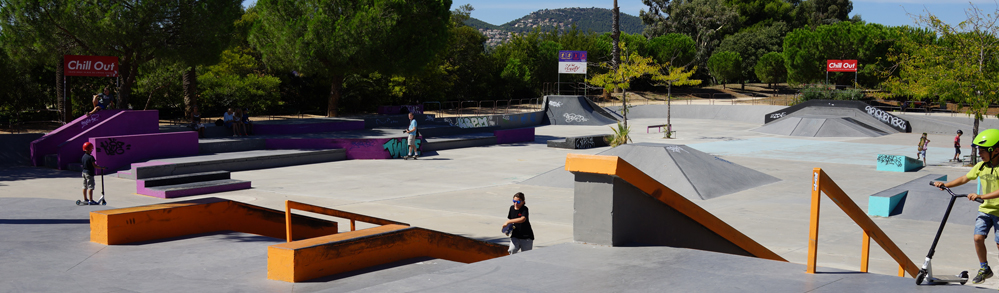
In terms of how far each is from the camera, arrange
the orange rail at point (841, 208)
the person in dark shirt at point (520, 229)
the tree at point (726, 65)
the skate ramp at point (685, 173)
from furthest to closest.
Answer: the tree at point (726, 65) → the skate ramp at point (685, 173) → the person in dark shirt at point (520, 229) → the orange rail at point (841, 208)

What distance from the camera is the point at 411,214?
12.2 metres

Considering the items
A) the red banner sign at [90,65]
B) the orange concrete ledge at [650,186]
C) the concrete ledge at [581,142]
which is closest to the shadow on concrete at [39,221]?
the orange concrete ledge at [650,186]

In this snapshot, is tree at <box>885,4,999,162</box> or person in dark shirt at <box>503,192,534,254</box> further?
tree at <box>885,4,999,162</box>

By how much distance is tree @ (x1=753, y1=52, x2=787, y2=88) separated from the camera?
67.4 m

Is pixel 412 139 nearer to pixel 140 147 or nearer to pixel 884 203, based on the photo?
pixel 140 147

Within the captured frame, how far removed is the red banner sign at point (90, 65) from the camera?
65.4 ft

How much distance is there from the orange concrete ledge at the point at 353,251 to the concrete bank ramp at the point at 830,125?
101ft

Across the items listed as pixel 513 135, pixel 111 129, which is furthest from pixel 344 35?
pixel 111 129

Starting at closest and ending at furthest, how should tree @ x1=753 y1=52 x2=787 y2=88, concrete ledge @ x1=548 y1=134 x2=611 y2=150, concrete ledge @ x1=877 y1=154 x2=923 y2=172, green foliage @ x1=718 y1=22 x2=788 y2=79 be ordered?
concrete ledge @ x1=877 y1=154 x2=923 y2=172 → concrete ledge @ x1=548 y1=134 x2=611 y2=150 → tree @ x1=753 y1=52 x2=787 y2=88 → green foliage @ x1=718 y1=22 x2=788 y2=79

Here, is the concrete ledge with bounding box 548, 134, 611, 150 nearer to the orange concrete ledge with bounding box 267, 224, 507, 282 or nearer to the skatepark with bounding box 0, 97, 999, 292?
the skatepark with bounding box 0, 97, 999, 292

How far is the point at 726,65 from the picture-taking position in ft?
231

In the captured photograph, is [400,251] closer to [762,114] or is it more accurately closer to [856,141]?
[856,141]

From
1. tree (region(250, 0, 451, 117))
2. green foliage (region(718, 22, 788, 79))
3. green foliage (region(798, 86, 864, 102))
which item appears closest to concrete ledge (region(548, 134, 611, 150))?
tree (region(250, 0, 451, 117))

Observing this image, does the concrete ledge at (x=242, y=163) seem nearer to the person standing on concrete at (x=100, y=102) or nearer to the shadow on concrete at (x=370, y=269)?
the person standing on concrete at (x=100, y=102)
